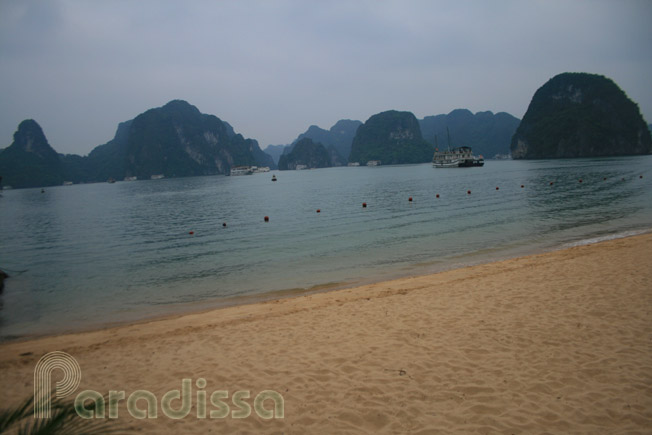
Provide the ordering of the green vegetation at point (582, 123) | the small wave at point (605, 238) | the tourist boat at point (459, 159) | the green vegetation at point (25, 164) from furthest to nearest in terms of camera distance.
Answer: the green vegetation at point (25, 164) → the green vegetation at point (582, 123) → the tourist boat at point (459, 159) → the small wave at point (605, 238)

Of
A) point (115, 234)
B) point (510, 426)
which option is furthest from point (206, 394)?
point (115, 234)

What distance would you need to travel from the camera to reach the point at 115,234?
88.4 feet

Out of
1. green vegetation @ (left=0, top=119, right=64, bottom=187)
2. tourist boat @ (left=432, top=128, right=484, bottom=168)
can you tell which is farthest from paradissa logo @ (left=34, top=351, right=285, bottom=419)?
green vegetation @ (left=0, top=119, right=64, bottom=187)

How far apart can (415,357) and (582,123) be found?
179 m

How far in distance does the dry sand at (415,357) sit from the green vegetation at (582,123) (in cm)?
17121

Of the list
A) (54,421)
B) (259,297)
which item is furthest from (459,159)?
(54,421)

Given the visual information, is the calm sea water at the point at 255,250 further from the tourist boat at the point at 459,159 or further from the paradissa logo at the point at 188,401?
the tourist boat at the point at 459,159

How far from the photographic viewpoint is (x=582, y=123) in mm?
145625

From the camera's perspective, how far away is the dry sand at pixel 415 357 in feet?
15.4

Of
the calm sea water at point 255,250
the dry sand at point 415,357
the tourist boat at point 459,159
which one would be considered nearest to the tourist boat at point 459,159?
the tourist boat at point 459,159

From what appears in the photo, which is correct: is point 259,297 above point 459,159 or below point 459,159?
below

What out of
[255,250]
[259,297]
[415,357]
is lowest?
[259,297]

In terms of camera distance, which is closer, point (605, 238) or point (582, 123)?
point (605, 238)

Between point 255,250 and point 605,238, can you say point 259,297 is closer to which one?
point 255,250
